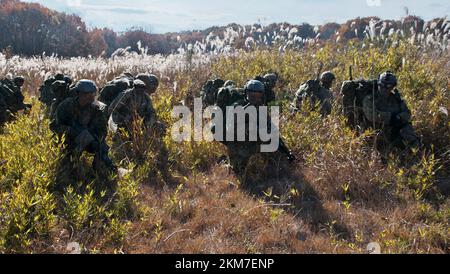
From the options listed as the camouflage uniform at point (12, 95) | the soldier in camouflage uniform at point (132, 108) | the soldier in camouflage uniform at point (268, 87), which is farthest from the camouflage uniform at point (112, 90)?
the soldier in camouflage uniform at point (268, 87)

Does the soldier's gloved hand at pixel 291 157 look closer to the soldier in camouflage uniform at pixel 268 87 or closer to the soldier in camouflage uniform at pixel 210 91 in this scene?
the soldier in camouflage uniform at pixel 268 87

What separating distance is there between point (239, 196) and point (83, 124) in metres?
2.05

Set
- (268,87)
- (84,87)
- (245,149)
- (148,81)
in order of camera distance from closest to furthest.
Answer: (84,87) < (245,149) < (268,87) < (148,81)

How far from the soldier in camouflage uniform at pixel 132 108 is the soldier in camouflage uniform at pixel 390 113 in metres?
3.03

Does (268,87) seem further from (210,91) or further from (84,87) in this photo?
(84,87)

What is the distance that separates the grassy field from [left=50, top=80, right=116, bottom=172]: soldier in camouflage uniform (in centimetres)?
16

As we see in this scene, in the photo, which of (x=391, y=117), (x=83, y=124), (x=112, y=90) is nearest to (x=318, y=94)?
(x=391, y=117)

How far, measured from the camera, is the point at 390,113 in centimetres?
559

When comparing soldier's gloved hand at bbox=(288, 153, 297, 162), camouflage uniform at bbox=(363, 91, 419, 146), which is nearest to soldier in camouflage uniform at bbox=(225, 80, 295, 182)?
soldier's gloved hand at bbox=(288, 153, 297, 162)

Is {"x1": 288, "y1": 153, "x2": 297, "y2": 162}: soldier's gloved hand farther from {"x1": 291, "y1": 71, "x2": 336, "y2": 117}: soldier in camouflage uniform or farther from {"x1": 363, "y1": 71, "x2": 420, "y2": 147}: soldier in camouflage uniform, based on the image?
{"x1": 291, "y1": 71, "x2": 336, "y2": 117}: soldier in camouflage uniform

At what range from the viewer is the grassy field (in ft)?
12.1
